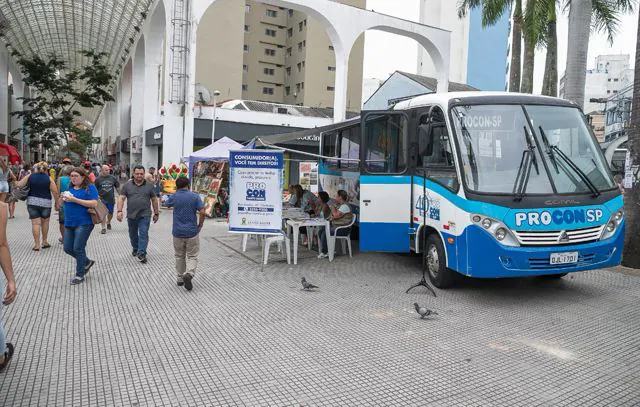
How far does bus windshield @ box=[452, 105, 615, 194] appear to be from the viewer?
6.84 meters

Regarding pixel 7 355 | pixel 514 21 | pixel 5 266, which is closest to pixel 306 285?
pixel 7 355

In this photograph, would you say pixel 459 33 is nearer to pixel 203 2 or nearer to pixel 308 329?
pixel 203 2

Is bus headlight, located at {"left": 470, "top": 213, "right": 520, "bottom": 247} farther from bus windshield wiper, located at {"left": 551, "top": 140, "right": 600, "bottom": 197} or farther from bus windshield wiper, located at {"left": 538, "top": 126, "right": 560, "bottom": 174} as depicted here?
bus windshield wiper, located at {"left": 551, "top": 140, "right": 600, "bottom": 197}

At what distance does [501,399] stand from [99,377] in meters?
3.25

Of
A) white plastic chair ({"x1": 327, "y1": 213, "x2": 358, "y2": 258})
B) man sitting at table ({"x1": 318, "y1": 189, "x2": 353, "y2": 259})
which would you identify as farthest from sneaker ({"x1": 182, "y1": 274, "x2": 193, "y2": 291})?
man sitting at table ({"x1": 318, "y1": 189, "x2": 353, "y2": 259})

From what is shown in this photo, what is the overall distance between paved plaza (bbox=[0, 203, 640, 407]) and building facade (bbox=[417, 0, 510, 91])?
47.7 m

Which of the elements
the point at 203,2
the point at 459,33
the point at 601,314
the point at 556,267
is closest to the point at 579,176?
the point at 556,267

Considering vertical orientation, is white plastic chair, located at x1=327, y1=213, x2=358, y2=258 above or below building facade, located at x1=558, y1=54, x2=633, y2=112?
below

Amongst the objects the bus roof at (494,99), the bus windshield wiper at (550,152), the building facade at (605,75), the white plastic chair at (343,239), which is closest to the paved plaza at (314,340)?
the white plastic chair at (343,239)

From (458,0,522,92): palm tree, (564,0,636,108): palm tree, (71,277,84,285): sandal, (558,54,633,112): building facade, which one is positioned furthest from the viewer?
(558,54,633,112): building facade

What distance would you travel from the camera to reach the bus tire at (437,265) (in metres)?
7.53

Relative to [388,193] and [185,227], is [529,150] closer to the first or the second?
[388,193]

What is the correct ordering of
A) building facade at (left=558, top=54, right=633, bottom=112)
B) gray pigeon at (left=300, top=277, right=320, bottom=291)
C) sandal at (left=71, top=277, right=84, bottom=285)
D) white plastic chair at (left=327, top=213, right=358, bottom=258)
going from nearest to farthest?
gray pigeon at (left=300, top=277, right=320, bottom=291)
sandal at (left=71, top=277, right=84, bottom=285)
white plastic chair at (left=327, top=213, right=358, bottom=258)
building facade at (left=558, top=54, right=633, bottom=112)

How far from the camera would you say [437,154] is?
25.1 feet
